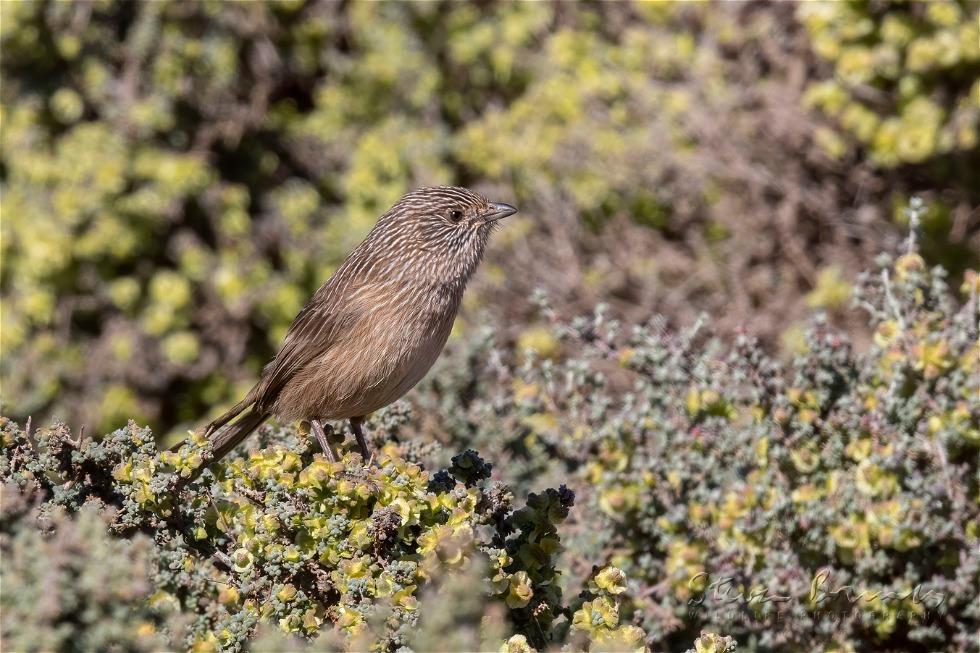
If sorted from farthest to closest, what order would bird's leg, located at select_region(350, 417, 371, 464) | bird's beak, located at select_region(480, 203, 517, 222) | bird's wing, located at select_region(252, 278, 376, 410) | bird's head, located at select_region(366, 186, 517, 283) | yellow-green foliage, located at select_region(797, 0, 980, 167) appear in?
yellow-green foliage, located at select_region(797, 0, 980, 167) < bird's beak, located at select_region(480, 203, 517, 222) < bird's head, located at select_region(366, 186, 517, 283) < bird's wing, located at select_region(252, 278, 376, 410) < bird's leg, located at select_region(350, 417, 371, 464)

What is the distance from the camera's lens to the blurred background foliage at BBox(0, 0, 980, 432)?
8609 millimetres

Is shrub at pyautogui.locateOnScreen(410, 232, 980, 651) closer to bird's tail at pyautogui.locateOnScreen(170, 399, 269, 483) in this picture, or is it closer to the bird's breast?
the bird's breast

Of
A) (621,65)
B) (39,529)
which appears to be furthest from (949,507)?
(621,65)

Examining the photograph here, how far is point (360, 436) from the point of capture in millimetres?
4980

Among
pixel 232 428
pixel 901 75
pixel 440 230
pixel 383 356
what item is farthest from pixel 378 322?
pixel 901 75

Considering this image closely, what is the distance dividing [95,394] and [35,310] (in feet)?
2.97

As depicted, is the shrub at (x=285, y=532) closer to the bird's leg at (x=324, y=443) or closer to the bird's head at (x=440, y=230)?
the bird's leg at (x=324, y=443)

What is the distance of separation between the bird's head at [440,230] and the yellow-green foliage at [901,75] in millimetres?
3053

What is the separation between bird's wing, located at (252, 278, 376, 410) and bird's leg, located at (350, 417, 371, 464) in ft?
1.04

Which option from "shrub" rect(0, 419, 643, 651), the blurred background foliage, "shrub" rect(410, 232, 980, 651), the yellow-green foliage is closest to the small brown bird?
"shrub" rect(410, 232, 980, 651)

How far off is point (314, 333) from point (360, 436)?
0.61 m

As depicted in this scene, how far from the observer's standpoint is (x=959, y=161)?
805 centimetres

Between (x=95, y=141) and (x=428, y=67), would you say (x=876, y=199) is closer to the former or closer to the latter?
(x=428, y=67)

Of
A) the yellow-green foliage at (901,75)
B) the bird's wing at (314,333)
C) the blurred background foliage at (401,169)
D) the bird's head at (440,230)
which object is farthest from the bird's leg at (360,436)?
the yellow-green foliage at (901,75)
